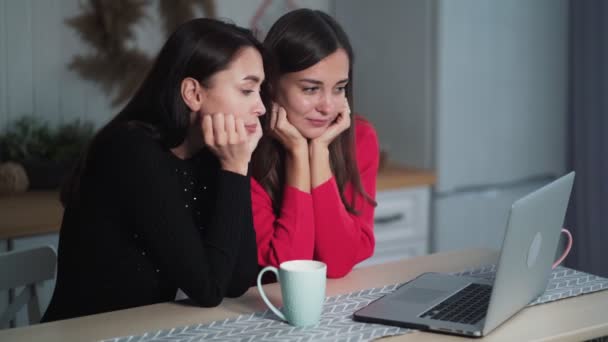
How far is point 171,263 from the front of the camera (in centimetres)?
146

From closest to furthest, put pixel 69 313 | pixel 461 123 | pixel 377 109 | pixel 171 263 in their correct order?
pixel 171 263
pixel 69 313
pixel 461 123
pixel 377 109

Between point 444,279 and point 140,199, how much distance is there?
1.95 ft

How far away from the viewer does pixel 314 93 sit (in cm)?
182

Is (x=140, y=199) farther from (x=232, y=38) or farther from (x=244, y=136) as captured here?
(x=232, y=38)

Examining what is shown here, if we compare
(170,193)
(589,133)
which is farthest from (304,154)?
(589,133)

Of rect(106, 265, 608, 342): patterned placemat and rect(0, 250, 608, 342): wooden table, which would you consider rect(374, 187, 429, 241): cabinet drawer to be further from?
rect(106, 265, 608, 342): patterned placemat

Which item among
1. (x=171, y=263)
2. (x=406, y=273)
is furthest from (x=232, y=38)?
(x=406, y=273)

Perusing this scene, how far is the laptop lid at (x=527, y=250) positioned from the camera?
4.17ft

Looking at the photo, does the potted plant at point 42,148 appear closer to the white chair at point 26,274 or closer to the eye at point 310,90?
the white chair at point 26,274

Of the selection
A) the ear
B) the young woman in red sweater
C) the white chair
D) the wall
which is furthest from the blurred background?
the ear

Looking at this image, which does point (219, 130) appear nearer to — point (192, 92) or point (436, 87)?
point (192, 92)

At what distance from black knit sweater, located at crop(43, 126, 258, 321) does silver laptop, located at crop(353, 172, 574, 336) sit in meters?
0.29

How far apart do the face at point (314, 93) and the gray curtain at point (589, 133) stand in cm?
137

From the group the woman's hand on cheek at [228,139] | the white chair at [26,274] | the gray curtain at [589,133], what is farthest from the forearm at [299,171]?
the gray curtain at [589,133]
